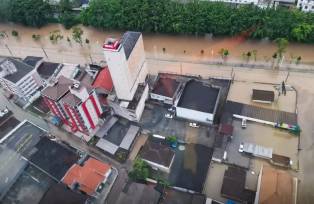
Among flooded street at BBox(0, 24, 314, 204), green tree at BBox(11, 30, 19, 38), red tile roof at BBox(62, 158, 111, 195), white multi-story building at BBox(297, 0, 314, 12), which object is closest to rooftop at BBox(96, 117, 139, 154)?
red tile roof at BBox(62, 158, 111, 195)

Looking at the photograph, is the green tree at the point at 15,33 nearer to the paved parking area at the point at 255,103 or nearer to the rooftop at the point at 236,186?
the paved parking area at the point at 255,103

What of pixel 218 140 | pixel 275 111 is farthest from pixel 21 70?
pixel 275 111

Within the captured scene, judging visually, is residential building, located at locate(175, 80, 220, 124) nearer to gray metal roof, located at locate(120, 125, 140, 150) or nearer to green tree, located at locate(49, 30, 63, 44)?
gray metal roof, located at locate(120, 125, 140, 150)

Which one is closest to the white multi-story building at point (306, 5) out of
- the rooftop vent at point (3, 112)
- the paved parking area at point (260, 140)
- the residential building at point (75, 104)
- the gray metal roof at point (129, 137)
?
the paved parking area at point (260, 140)

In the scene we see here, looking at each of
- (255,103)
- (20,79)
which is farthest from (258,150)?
(20,79)

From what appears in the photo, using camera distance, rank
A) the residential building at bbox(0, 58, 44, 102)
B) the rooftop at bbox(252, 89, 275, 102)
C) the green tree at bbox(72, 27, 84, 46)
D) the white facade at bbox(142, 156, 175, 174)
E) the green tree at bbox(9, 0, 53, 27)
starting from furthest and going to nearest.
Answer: the green tree at bbox(9, 0, 53, 27)
the green tree at bbox(72, 27, 84, 46)
the residential building at bbox(0, 58, 44, 102)
the rooftop at bbox(252, 89, 275, 102)
the white facade at bbox(142, 156, 175, 174)

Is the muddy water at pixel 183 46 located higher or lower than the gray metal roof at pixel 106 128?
higher
